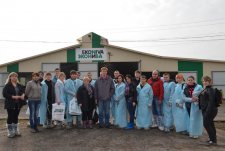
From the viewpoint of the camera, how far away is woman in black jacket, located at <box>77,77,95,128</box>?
11438 millimetres

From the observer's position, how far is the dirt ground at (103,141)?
909 centimetres

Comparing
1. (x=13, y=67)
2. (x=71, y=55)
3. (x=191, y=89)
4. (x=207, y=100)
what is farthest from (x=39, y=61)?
(x=207, y=100)

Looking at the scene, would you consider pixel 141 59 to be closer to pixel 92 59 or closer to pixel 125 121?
pixel 92 59

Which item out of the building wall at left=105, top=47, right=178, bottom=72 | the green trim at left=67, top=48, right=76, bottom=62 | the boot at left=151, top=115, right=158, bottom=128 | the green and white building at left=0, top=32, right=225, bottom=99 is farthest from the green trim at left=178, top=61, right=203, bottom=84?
the boot at left=151, top=115, right=158, bottom=128

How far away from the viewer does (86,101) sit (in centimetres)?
1145

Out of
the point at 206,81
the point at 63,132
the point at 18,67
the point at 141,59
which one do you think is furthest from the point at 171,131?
the point at 18,67

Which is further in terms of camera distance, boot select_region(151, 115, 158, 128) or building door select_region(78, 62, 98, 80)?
building door select_region(78, 62, 98, 80)

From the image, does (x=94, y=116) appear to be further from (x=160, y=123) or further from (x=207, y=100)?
(x=207, y=100)

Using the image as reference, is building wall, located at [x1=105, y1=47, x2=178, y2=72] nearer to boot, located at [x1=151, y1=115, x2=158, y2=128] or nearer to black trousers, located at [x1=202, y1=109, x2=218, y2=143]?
boot, located at [x1=151, y1=115, x2=158, y2=128]

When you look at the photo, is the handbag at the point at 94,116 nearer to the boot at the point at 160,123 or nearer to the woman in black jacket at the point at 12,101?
the boot at the point at 160,123

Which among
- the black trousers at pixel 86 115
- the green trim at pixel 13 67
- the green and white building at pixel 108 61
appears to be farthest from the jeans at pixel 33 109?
the green trim at pixel 13 67

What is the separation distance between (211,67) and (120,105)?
2143 centimetres

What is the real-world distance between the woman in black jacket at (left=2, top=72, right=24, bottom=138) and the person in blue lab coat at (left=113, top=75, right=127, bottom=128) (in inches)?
123

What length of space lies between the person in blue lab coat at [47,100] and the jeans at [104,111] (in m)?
1.54
